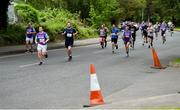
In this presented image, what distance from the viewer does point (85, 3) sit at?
2458 inches

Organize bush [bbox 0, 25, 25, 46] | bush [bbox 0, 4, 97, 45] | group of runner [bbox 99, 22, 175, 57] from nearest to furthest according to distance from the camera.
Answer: group of runner [bbox 99, 22, 175, 57] → bush [bbox 0, 25, 25, 46] → bush [bbox 0, 4, 97, 45]

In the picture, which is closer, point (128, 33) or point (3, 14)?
point (128, 33)

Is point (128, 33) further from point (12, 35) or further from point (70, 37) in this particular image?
point (12, 35)

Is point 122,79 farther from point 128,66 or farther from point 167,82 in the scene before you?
point 128,66

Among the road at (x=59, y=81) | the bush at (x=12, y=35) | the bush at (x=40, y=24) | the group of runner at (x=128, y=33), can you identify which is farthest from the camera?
the bush at (x=40, y=24)

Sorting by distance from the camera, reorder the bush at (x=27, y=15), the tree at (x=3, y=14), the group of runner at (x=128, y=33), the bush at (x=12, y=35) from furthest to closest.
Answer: the bush at (x=27, y=15) → the tree at (x=3, y=14) → the bush at (x=12, y=35) → the group of runner at (x=128, y=33)

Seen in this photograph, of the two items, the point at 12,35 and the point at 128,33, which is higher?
the point at 128,33

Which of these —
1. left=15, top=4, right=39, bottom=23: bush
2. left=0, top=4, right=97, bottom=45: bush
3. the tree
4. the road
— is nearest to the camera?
the road

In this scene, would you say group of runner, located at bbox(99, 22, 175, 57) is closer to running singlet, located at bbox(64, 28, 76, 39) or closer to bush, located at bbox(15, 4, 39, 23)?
running singlet, located at bbox(64, 28, 76, 39)

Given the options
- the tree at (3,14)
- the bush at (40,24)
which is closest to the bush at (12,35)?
the bush at (40,24)

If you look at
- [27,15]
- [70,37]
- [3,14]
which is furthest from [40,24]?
[70,37]

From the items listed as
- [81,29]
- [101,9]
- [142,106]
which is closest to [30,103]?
[142,106]

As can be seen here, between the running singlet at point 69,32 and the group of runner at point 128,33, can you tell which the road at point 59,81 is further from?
the group of runner at point 128,33

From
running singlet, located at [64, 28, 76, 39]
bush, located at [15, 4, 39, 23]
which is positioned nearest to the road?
running singlet, located at [64, 28, 76, 39]
